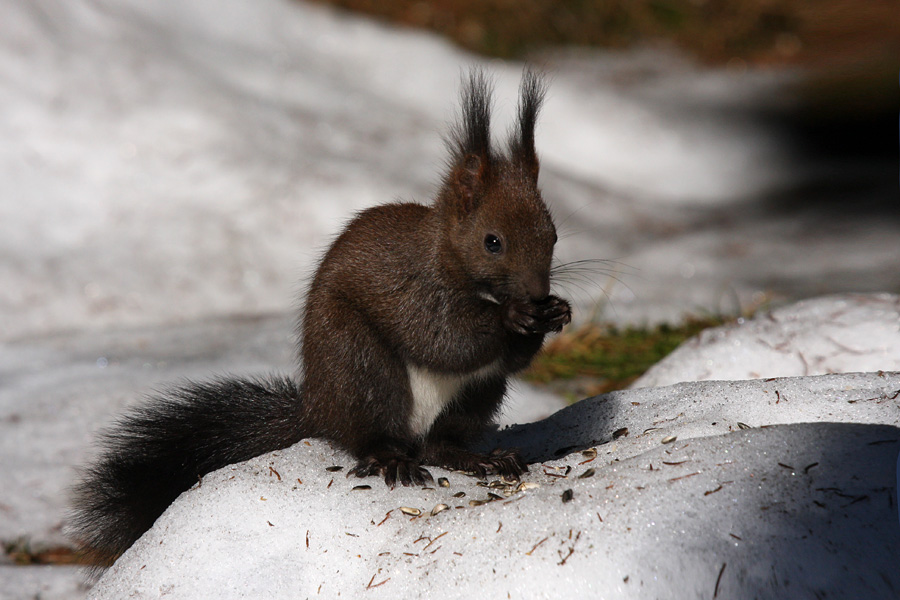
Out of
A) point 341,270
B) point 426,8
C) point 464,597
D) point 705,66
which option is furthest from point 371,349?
point 705,66

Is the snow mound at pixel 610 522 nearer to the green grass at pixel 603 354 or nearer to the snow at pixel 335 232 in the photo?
the snow at pixel 335 232

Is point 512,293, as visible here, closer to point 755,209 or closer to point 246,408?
point 246,408

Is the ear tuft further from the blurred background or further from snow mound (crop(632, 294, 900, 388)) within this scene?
the blurred background

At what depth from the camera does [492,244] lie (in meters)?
2.62

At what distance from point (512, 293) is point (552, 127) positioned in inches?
210

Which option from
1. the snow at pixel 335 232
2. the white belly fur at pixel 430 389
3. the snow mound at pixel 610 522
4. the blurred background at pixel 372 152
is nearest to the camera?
the snow mound at pixel 610 522

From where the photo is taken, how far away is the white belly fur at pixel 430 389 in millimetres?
2715

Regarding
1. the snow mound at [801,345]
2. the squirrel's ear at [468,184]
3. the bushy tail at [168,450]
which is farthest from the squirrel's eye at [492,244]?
the snow mound at [801,345]

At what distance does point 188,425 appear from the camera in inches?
109

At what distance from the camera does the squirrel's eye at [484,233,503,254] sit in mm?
2609

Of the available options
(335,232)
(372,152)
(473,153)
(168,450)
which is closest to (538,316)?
(473,153)

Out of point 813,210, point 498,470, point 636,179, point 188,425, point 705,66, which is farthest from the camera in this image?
point 705,66

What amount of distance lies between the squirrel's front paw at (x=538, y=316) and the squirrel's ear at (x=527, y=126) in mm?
454

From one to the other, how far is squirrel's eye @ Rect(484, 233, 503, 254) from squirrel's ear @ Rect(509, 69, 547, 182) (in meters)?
0.26
